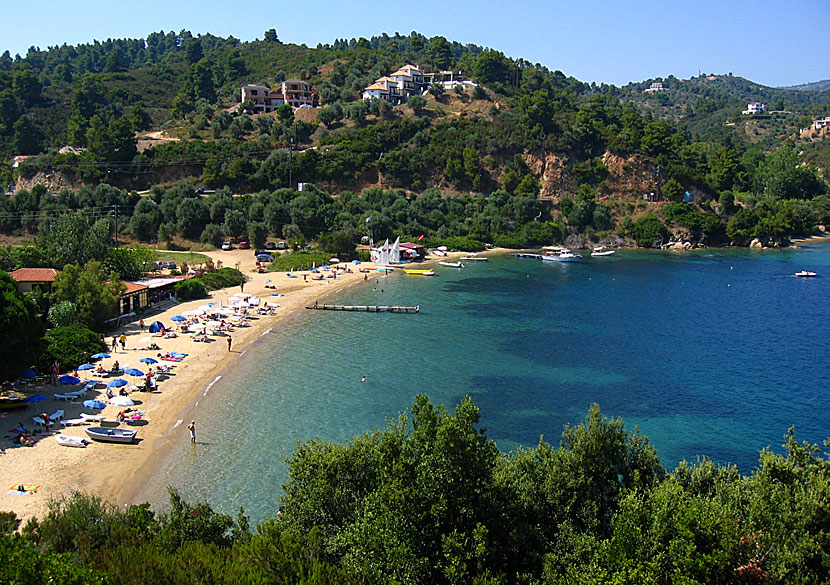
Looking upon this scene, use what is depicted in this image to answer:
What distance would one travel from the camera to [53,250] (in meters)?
47.2

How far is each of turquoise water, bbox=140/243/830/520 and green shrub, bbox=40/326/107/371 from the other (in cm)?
707

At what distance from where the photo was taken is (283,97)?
119m

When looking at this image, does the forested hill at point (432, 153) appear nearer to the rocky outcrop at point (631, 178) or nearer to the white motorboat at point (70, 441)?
the rocky outcrop at point (631, 178)

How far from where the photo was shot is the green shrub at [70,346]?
31438 millimetres

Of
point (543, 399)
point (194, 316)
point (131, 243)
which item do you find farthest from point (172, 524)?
point (131, 243)

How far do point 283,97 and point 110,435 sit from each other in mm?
103484

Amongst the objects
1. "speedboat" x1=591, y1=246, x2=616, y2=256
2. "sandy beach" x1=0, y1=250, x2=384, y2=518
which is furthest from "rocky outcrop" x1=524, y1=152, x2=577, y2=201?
"sandy beach" x1=0, y1=250, x2=384, y2=518

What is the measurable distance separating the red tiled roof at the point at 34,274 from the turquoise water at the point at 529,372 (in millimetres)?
14225

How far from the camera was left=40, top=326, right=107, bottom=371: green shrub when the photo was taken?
31.4m

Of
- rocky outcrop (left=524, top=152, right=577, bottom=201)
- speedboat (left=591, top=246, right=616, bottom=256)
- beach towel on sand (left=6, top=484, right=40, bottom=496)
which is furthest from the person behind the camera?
rocky outcrop (left=524, top=152, right=577, bottom=201)

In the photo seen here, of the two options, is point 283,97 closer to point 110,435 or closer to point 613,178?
point 613,178

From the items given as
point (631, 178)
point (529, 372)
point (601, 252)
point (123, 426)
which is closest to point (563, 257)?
point (601, 252)

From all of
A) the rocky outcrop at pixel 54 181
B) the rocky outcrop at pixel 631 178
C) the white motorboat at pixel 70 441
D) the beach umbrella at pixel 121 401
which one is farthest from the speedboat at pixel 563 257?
the rocky outcrop at pixel 54 181

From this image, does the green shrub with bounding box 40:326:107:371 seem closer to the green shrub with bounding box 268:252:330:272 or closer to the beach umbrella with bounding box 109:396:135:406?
the beach umbrella with bounding box 109:396:135:406
